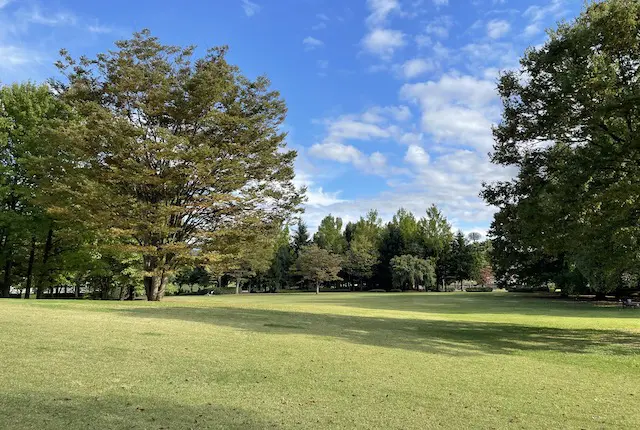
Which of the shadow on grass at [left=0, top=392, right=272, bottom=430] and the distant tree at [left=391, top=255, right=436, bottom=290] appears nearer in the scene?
the shadow on grass at [left=0, top=392, right=272, bottom=430]

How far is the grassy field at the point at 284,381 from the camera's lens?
5.20 m

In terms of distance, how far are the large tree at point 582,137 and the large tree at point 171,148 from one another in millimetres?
14994

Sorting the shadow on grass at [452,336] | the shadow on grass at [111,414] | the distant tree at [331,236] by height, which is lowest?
the shadow on grass at [452,336]

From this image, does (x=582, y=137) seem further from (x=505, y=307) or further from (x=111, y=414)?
(x=505, y=307)

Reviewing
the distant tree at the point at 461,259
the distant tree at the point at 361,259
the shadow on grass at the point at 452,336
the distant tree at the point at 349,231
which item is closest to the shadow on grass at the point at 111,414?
the shadow on grass at the point at 452,336

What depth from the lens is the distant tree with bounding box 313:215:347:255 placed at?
→ 93125 mm

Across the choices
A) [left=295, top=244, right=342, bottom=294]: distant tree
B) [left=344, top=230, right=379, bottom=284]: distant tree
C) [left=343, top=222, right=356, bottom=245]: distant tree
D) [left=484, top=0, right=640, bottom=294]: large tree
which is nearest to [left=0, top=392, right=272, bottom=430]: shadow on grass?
[left=484, top=0, right=640, bottom=294]: large tree

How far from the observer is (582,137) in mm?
15992

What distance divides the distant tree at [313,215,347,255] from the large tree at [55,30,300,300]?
61814 mm

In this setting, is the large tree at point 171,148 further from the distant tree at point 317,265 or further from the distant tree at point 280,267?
the distant tree at point 280,267

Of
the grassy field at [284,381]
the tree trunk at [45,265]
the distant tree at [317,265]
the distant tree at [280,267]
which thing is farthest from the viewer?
the distant tree at [280,267]

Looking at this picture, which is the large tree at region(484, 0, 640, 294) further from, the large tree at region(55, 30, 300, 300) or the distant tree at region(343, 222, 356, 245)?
the distant tree at region(343, 222, 356, 245)

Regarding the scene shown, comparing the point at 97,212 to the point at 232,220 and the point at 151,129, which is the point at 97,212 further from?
the point at 232,220

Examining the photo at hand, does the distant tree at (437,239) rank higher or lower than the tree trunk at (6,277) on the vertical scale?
higher
